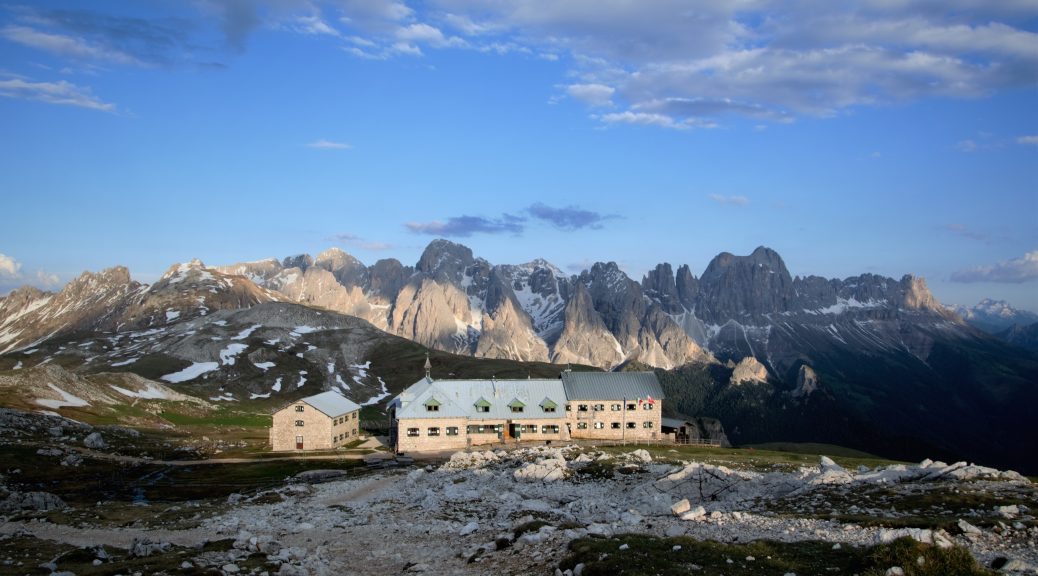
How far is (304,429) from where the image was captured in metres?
98.8

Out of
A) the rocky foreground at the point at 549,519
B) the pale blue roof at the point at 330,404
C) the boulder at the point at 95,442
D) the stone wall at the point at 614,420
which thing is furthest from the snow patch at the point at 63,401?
the stone wall at the point at 614,420

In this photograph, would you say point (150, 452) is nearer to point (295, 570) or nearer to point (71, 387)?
point (71, 387)

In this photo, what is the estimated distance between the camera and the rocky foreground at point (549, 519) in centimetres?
2972

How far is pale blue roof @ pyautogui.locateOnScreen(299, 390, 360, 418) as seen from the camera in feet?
329

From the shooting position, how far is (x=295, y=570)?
102 ft

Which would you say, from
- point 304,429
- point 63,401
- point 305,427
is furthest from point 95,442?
point 63,401

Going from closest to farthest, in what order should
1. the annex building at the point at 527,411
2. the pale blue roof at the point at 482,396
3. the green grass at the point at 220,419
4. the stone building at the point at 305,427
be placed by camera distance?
1. the annex building at the point at 527,411
2. the pale blue roof at the point at 482,396
3. the stone building at the point at 305,427
4. the green grass at the point at 220,419

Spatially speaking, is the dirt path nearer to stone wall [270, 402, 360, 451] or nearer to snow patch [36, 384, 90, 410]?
stone wall [270, 402, 360, 451]

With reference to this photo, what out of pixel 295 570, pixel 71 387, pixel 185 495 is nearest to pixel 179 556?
pixel 295 570

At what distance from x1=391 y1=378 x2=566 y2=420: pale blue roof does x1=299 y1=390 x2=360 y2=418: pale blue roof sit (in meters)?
9.42

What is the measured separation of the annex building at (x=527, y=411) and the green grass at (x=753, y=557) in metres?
64.7

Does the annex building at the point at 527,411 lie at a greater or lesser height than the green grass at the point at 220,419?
greater

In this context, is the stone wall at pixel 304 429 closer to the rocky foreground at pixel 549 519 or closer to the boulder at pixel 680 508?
the rocky foreground at pixel 549 519

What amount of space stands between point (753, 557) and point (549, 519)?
15.4m
